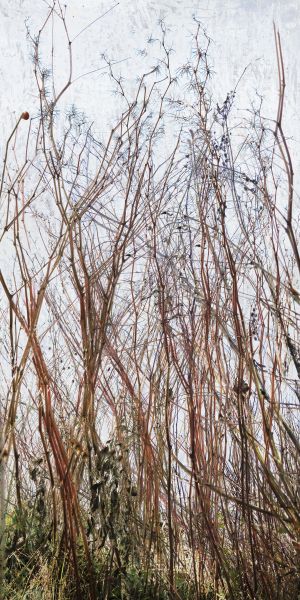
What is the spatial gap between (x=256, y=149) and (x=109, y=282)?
595 millimetres

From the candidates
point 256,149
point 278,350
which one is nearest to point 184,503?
point 278,350

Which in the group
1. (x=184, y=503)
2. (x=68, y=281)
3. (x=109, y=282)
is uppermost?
(x=68, y=281)

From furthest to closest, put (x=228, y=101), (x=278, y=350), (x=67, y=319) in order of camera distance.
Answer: (x=67, y=319), (x=228, y=101), (x=278, y=350)

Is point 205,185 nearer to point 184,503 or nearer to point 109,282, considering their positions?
point 109,282

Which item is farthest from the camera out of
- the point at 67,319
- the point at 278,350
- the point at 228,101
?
the point at 67,319

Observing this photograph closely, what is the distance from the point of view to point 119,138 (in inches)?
81.7

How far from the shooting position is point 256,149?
220 centimetres

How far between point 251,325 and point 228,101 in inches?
25.0

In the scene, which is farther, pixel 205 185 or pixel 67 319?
pixel 67 319

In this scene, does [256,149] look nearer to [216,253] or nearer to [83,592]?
[216,253]

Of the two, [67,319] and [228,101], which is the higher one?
[228,101]

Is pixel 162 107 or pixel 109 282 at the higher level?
pixel 162 107

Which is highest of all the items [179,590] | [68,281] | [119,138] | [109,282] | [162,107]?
[162,107]

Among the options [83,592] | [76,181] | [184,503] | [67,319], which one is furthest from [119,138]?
[83,592]
